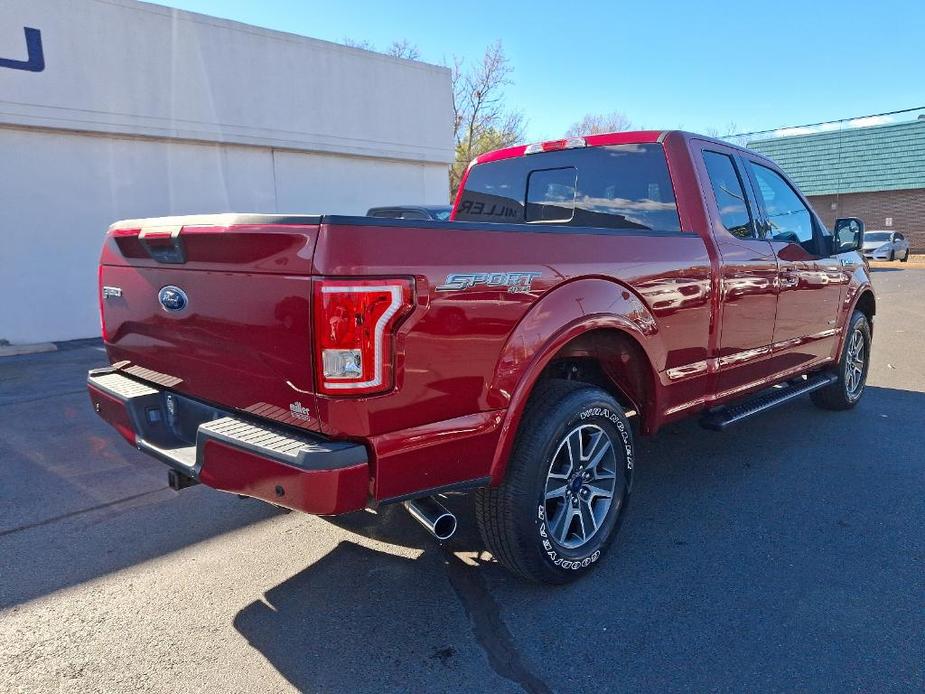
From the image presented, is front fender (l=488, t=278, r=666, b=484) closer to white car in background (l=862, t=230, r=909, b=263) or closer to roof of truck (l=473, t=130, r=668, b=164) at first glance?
roof of truck (l=473, t=130, r=668, b=164)

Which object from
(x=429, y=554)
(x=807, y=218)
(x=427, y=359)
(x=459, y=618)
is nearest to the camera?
(x=427, y=359)

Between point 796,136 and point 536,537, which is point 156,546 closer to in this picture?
point 536,537

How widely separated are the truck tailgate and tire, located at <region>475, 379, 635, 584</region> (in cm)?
96

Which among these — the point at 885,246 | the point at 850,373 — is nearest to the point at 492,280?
the point at 850,373

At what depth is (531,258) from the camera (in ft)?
8.67

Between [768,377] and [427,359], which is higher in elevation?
[427,359]

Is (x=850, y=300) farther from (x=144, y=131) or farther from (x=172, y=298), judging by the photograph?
(x=144, y=131)

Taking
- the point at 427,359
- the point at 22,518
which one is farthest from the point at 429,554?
the point at 22,518

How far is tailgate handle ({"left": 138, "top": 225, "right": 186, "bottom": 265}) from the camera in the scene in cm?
263

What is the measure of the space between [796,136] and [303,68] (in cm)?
2901

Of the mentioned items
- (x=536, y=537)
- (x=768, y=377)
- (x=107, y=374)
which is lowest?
(x=536, y=537)

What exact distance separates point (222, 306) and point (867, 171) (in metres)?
36.8

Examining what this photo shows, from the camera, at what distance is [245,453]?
7.57 feet

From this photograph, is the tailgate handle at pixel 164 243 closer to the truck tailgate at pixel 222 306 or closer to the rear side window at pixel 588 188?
the truck tailgate at pixel 222 306
